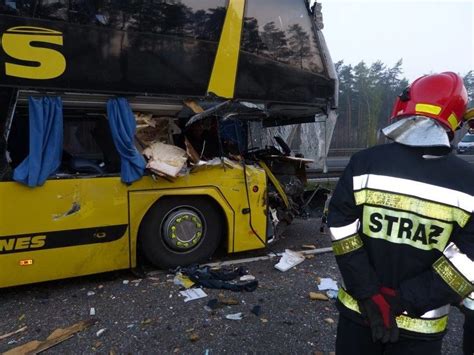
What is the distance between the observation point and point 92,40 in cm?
378

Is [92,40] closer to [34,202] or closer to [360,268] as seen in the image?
[34,202]

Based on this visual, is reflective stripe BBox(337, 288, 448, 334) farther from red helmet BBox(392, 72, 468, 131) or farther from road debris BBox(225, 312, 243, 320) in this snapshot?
road debris BBox(225, 312, 243, 320)

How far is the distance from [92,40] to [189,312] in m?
2.65

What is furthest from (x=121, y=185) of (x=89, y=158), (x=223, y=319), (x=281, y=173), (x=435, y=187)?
(x=435, y=187)

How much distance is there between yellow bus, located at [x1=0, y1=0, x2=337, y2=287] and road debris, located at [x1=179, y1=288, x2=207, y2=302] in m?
0.58

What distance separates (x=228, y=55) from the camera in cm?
443

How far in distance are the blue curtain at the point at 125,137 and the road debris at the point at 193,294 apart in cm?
124

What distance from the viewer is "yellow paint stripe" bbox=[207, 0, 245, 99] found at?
14.4 feet

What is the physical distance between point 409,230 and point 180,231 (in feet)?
10.5

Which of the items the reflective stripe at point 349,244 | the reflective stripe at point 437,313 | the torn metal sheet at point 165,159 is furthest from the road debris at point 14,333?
the reflective stripe at point 437,313

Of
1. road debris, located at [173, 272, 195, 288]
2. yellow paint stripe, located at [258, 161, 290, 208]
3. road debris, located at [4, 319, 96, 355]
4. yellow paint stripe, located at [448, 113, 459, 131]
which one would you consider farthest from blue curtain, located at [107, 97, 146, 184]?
yellow paint stripe, located at [448, 113, 459, 131]

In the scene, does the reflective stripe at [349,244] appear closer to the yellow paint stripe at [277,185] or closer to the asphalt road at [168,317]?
the asphalt road at [168,317]

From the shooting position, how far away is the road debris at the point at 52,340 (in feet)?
9.88

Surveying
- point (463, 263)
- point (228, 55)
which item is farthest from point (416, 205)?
point (228, 55)
